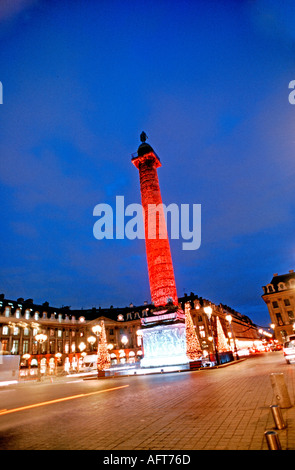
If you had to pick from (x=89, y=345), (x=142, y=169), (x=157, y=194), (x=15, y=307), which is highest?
(x=142, y=169)

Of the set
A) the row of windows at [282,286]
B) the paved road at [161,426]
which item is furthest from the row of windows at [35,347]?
the paved road at [161,426]

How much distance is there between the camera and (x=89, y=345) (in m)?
65.8

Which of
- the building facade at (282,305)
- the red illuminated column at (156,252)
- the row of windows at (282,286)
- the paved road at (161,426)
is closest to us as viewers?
the paved road at (161,426)

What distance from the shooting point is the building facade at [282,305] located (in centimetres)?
5244

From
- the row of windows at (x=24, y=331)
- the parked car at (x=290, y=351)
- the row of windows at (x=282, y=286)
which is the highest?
the row of windows at (x=282, y=286)

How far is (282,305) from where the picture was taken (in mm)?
54125

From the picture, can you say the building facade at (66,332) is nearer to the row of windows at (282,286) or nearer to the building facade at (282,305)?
the building facade at (282,305)

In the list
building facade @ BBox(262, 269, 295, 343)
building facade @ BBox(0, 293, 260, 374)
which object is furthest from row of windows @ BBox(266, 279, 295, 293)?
building facade @ BBox(0, 293, 260, 374)

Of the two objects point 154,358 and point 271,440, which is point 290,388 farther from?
point 154,358

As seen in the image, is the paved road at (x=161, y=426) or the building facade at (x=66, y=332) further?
the building facade at (x=66, y=332)

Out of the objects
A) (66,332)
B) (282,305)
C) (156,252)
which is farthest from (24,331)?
(282,305)

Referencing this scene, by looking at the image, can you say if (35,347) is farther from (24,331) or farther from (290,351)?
(290,351)
